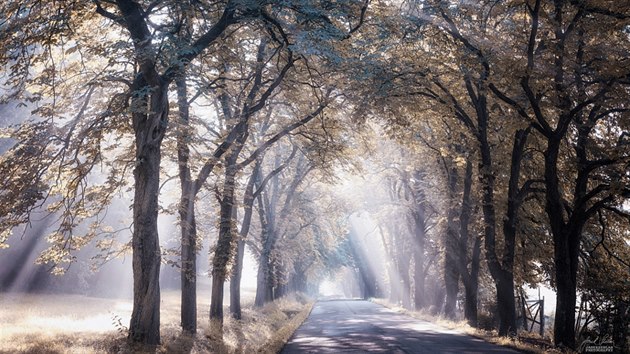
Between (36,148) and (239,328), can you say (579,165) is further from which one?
(36,148)

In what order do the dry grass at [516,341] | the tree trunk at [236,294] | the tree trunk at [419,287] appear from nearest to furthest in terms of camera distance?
the dry grass at [516,341]
the tree trunk at [236,294]
the tree trunk at [419,287]

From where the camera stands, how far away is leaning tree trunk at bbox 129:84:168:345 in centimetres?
1110

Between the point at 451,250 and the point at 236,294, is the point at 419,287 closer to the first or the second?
→ the point at 451,250

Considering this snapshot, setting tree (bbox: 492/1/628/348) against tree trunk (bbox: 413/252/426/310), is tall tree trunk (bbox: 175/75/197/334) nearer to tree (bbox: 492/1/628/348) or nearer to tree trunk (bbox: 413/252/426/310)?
tree (bbox: 492/1/628/348)

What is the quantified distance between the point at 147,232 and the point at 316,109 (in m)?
8.58

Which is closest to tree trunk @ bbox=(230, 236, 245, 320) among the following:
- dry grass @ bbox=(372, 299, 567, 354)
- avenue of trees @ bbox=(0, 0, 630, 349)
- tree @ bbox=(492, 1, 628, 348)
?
avenue of trees @ bbox=(0, 0, 630, 349)

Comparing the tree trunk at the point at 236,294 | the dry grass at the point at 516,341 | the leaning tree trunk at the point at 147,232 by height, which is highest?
the leaning tree trunk at the point at 147,232

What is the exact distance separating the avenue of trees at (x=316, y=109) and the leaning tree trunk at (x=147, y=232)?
40 millimetres

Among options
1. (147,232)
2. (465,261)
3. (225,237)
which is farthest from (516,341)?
(147,232)

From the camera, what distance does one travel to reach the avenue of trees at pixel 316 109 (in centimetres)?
1125

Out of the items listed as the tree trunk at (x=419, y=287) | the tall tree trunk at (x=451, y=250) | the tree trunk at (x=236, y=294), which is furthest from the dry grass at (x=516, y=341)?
the tree trunk at (x=419, y=287)

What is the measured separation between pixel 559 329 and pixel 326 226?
28354 millimetres

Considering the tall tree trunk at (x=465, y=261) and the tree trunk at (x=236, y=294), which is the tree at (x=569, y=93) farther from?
the tree trunk at (x=236, y=294)

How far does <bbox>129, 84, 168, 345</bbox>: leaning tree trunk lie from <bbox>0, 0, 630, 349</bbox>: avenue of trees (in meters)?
0.04
